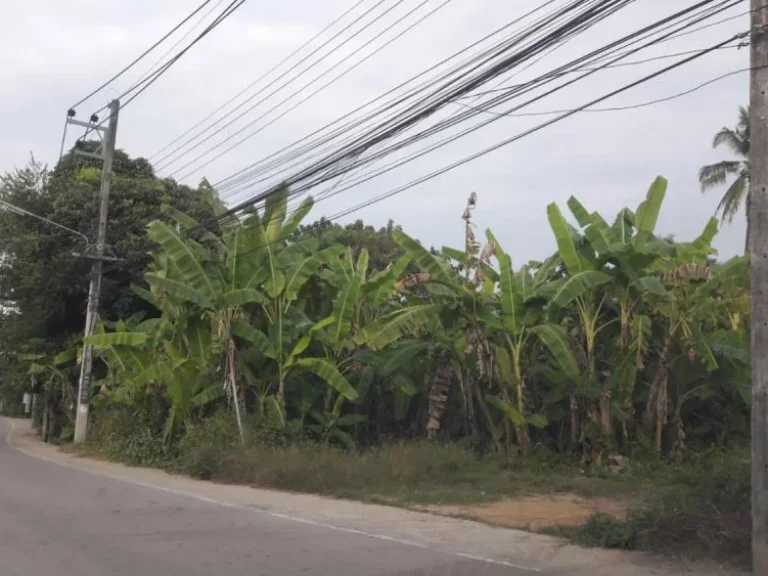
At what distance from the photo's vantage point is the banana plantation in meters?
17.5

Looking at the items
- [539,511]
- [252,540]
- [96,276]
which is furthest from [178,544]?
[96,276]

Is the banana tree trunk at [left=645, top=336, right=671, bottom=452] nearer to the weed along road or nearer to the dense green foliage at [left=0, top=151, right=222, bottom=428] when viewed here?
the weed along road

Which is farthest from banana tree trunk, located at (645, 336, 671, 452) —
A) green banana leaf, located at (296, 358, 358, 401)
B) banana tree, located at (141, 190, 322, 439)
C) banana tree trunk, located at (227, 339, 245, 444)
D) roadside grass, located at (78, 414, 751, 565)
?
banana tree trunk, located at (227, 339, 245, 444)

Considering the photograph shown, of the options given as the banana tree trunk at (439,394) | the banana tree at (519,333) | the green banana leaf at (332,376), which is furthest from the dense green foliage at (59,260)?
the banana tree at (519,333)

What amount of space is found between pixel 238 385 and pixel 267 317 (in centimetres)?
169

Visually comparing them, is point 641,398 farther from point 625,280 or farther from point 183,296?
point 183,296

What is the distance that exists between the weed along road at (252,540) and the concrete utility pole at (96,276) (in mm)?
10723

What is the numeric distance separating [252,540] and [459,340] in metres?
8.97

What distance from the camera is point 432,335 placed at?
1953cm

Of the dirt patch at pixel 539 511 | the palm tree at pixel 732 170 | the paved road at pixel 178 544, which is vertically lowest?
the paved road at pixel 178 544

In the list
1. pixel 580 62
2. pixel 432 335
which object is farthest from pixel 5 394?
pixel 580 62

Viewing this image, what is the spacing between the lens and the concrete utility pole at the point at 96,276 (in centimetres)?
2680

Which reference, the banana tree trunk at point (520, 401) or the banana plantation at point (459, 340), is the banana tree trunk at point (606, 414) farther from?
the banana tree trunk at point (520, 401)

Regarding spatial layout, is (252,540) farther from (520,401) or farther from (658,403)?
(658,403)
